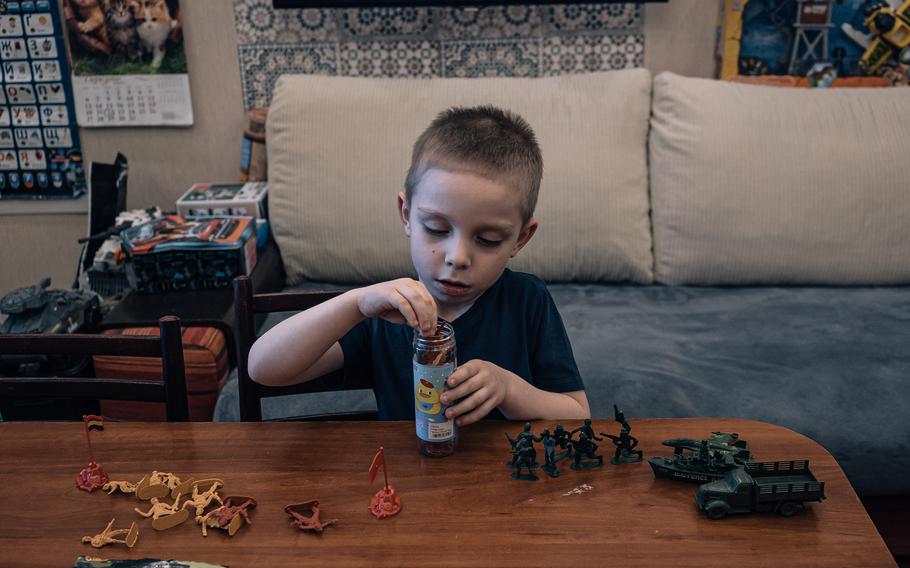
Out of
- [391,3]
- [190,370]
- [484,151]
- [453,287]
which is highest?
[391,3]

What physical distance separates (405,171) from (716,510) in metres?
1.58

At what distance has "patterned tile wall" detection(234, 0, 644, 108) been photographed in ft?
8.11

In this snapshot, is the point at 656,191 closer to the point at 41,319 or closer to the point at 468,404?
→ the point at 468,404

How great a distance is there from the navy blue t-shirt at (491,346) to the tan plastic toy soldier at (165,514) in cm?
38

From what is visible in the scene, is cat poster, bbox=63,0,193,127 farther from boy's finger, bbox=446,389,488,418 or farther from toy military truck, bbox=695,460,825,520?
toy military truck, bbox=695,460,825,520

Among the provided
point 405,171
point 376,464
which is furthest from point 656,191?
point 376,464

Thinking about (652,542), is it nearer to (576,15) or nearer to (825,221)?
(825,221)

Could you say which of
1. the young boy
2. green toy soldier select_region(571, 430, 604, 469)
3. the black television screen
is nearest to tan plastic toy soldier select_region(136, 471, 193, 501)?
the young boy

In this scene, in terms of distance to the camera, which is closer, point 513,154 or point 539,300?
point 513,154

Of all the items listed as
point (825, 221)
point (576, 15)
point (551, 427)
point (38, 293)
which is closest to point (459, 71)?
point (576, 15)

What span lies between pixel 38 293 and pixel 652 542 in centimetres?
166

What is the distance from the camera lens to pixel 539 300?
1179 millimetres

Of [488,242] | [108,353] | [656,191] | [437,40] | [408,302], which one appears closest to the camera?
[408,302]

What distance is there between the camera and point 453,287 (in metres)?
A: 0.97
